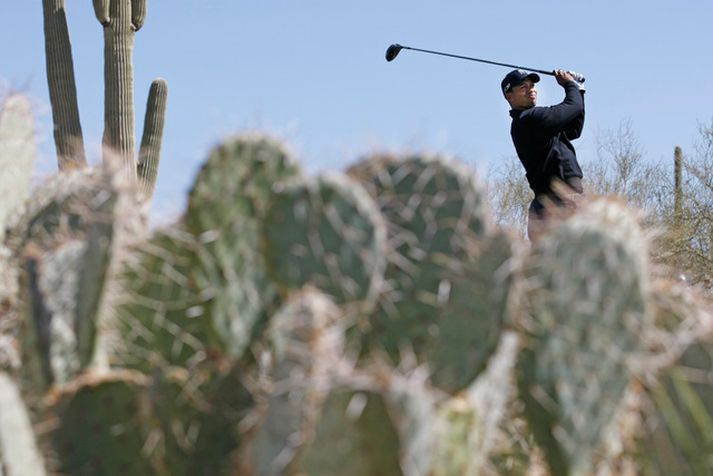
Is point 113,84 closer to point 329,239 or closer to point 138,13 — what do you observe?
point 138,13

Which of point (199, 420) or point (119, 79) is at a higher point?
point (119, 79)

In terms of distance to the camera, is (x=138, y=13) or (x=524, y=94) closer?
(x=524, y=94)

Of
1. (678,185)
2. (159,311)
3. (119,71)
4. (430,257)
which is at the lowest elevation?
(678,185)

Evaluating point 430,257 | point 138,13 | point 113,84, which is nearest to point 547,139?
point 113,84

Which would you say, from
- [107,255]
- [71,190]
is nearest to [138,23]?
[71,190]

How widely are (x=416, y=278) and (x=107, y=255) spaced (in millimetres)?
544

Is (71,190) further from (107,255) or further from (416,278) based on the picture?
(416,278)

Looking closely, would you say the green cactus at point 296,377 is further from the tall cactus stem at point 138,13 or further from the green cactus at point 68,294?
the tall cactus stem at point 138,13

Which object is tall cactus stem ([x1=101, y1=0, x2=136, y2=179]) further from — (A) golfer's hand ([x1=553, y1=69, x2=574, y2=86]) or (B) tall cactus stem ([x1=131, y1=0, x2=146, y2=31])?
(A) golfer's hand ([x1=553, y1=69, x2=574, y2=86])

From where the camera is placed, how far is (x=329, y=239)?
67.0 inches

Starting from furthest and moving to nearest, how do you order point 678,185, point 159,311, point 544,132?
point 678,185 < point 544,132 < point 159,311

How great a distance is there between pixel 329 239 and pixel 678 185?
25776 mm

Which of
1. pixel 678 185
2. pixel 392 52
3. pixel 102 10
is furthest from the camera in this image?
pixel 678 185

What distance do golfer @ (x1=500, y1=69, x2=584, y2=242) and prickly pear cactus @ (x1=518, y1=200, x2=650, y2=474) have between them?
4.28 m
